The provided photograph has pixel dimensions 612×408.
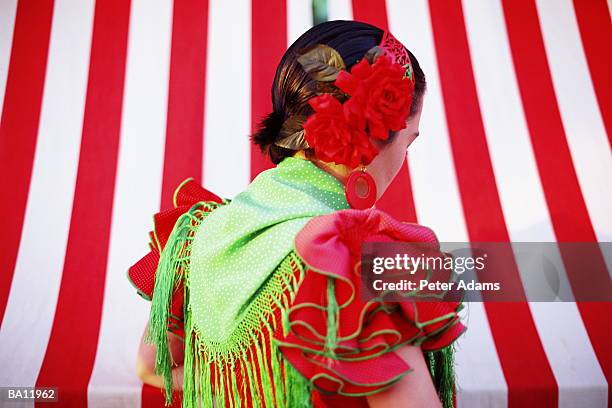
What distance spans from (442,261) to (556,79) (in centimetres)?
151

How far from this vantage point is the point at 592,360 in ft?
5.14

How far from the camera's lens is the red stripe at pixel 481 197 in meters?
1.51

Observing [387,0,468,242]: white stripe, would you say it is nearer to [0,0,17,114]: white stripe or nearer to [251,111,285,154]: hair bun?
[251,111,285,154]: hair bun

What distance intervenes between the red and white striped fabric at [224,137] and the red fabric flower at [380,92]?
0.93 m

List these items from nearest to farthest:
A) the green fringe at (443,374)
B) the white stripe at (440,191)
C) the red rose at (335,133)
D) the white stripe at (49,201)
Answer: the red rose at (335,133) < the green fringe at (443,374) < the white stripe at (440,191) < the white stripe at (49,201)

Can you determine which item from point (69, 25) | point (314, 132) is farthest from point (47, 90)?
point (314, 132)

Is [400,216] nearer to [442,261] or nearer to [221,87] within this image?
[221,87]

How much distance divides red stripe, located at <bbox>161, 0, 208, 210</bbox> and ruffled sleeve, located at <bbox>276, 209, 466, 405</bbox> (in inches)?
48.5

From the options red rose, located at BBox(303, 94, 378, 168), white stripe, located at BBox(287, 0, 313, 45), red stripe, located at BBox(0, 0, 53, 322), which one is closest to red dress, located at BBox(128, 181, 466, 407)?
red rose, located at BBox(303, 94, 378, 168)

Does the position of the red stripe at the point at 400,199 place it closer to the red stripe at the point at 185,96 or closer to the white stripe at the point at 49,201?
the red stripe at the point at 185,96

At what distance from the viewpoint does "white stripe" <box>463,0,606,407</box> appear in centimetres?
152

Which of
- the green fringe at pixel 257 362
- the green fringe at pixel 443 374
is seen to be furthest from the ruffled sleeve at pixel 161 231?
the green fringe at pixel 443 374

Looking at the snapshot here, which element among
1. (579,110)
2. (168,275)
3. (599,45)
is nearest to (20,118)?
(168,275)

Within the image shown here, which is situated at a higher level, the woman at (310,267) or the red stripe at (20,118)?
the red stripe at (20,118)
